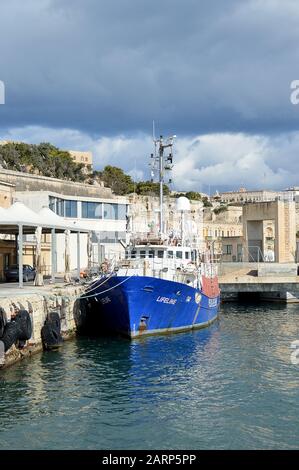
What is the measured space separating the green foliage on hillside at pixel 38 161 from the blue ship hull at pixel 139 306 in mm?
62528

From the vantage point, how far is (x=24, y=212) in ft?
110

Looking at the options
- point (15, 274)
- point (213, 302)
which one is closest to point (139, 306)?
point (213, 302)

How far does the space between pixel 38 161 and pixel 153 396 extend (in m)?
83.2

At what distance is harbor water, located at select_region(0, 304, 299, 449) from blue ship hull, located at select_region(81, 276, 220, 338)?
1.14 m

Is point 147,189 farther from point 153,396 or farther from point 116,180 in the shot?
point 153,396

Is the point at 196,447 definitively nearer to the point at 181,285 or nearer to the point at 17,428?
the point at 17,428

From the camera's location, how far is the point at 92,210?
180 ft

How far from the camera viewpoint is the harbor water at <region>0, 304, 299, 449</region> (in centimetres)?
1454

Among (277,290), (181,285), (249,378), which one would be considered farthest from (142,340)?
(277,290)

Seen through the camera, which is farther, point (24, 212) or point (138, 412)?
point (24, 212)

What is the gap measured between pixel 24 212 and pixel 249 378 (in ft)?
58.3

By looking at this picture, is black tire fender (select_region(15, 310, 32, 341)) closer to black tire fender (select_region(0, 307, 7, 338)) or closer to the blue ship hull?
black tire fender (select_region(0, 307, 7, 338))

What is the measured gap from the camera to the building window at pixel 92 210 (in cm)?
5434

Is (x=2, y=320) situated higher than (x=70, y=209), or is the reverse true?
(x=70, y=209)
